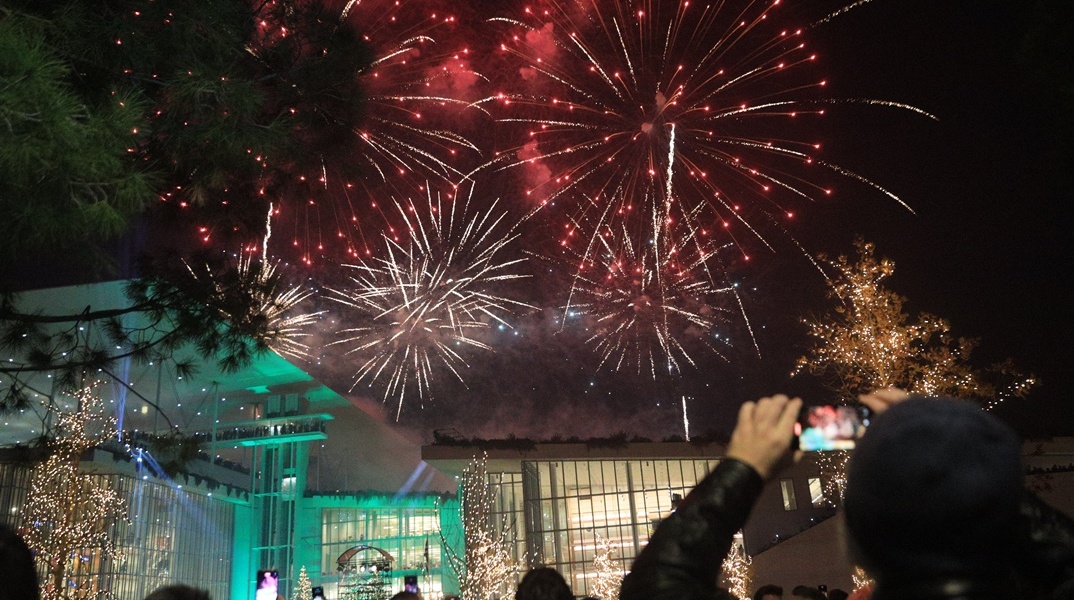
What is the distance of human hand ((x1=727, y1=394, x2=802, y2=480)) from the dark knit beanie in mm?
199

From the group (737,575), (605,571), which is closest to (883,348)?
(737,575)

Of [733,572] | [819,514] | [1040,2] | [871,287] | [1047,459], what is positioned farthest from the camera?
[819,514]

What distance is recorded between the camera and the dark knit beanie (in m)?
1.04

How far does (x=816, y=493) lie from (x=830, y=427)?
3235 cm

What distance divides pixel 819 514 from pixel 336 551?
75.3 ft

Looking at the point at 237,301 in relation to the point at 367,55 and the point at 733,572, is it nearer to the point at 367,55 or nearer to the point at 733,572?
the point at 367,55

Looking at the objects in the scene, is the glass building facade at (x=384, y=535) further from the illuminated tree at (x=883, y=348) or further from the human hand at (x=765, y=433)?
the human hand at (x=765, y=433)

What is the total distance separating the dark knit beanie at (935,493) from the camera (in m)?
1.04

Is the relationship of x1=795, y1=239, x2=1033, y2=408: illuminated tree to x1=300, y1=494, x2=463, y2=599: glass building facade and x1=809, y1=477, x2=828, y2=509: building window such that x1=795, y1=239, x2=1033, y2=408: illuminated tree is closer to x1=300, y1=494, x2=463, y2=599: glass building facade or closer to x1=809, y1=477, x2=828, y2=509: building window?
x1=809, y1=477, x2=828, y2=509: building window

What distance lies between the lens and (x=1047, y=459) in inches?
1107

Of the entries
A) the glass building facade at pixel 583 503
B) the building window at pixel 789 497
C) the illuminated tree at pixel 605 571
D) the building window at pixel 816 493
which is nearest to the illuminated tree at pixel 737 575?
the illuminated tree at pixel 605 571

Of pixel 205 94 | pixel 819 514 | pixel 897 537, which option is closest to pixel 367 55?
pixel 205 94

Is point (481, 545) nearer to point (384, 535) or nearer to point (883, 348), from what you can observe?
point (883, 348)

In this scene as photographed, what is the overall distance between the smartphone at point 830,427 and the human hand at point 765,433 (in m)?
0.09
